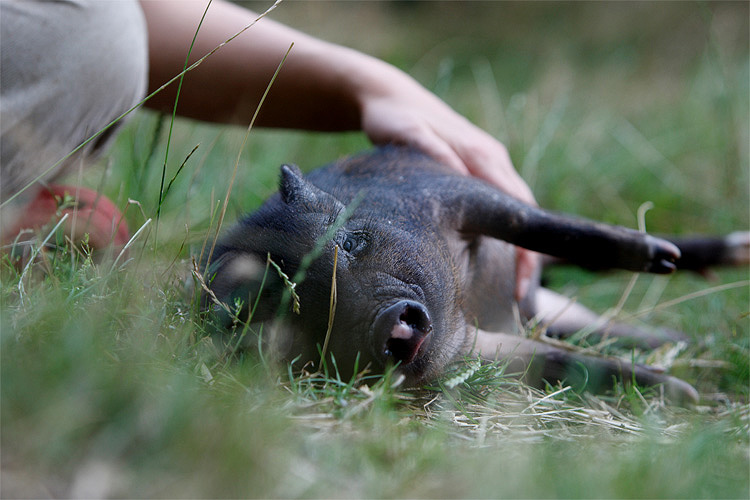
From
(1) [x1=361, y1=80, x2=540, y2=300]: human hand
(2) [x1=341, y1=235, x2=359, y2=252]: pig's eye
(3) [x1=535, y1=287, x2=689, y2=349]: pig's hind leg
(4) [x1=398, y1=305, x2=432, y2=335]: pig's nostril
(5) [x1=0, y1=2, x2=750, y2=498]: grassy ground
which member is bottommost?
(3) [x1=535, y1=287, x2=689, y2=349]: pig's hind leg

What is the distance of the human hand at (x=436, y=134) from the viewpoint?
2.95m

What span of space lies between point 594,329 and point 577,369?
2.48 feet

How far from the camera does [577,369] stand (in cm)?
246

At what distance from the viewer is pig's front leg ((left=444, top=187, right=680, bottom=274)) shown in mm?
2617

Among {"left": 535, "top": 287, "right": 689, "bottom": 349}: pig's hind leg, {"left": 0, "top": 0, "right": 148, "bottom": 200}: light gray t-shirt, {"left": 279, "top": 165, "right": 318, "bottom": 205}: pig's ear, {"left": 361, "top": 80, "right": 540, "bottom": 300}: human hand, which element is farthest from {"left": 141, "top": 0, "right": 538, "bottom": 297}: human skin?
{"left": 279, "top": 165, "right": 318, "bottom": 205}: pig's ear

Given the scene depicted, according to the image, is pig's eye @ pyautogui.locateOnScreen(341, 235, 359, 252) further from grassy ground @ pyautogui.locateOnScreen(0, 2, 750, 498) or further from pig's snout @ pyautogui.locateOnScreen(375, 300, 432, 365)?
grassy ground @ pyautogui.locateOnScreen(0, 2, 750, 498)

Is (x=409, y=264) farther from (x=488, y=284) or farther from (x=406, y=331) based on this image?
(x=488, y=284)

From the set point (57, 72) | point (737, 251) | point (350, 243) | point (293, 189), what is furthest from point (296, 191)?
point (737, 251)

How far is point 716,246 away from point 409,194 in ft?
5.87

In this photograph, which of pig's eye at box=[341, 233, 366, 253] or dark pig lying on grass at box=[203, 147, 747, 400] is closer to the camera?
dark pig lying on grass at box=[203, 147, 747, 400]

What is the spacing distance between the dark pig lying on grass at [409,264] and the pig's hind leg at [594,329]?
24mm

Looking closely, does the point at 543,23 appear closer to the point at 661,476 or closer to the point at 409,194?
the point at 409,194

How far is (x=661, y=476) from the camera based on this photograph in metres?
1.43

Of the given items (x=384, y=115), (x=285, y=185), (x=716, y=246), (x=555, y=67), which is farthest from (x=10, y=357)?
(x=555, y=67)
